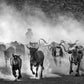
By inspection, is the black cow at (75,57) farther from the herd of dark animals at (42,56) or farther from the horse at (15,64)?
the horse at (15,64)

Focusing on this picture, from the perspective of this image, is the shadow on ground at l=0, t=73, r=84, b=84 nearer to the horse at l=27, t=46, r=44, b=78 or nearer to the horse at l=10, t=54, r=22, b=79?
the horse at l=10, t=54, r=22, b=79

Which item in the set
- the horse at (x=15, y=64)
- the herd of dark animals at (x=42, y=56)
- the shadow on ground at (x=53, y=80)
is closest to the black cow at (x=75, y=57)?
the herd of dark animals at (x=42, y=56)

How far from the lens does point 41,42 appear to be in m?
31.8

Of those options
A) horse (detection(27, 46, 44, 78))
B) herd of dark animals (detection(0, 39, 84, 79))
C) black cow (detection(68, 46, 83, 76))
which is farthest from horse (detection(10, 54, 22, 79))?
black cow (detection(68, 46, 83, 76))

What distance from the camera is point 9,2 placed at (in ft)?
173

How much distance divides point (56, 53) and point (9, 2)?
24929 mm

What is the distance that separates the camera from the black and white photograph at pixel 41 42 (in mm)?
25609

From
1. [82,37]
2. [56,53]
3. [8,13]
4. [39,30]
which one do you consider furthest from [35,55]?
[8,13]

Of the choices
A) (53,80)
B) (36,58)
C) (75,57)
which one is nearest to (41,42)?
(75,57)

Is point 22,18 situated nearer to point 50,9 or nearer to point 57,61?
point 50,9

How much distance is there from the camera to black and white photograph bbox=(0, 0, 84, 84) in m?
25.6

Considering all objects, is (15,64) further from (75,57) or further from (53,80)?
(75,57)

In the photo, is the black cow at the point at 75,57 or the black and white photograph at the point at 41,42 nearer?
the black and white photograph at the point at 41,42

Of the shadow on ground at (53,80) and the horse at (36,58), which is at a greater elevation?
the horse at (36,58)
